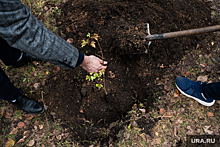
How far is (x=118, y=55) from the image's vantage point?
2385 millimetres

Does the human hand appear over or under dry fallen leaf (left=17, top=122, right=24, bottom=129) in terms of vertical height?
over

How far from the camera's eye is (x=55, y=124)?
2.41m

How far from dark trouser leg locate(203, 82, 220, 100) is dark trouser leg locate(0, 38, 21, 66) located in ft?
11.2

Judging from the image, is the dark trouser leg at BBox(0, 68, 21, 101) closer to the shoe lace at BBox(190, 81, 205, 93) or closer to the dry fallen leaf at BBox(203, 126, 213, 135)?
the shoe lace at BBox(190, 81, 205, 93)

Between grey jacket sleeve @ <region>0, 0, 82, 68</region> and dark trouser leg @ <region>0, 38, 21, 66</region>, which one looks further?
dark trouser leg @ <region>0, 38, 21, 66</region>

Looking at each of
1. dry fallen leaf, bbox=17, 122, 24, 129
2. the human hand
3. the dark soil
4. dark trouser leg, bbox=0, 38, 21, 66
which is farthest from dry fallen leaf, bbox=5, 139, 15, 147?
the human hand

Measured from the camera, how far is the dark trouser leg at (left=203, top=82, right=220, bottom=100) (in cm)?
206

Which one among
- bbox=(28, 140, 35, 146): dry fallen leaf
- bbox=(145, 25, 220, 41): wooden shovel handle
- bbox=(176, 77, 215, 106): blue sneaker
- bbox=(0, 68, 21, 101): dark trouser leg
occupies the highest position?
bbox=(145, 25, 220, 41): wooden shovel handle

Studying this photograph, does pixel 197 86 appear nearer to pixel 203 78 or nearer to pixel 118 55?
pixel 203 78

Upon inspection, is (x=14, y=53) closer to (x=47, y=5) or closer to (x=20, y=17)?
(x=47, y=5)

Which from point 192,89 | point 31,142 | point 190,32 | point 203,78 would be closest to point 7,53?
point 31,142

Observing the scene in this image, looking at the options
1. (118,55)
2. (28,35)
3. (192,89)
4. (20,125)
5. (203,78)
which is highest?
(28,35)

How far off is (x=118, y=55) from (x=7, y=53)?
6.19 feet

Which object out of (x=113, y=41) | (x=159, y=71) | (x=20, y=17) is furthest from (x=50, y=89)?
(x=159, y=71)
